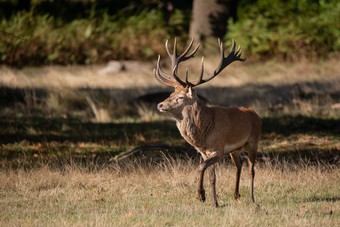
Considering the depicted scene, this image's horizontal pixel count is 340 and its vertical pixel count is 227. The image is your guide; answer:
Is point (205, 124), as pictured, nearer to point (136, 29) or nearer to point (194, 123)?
point (194, 123)

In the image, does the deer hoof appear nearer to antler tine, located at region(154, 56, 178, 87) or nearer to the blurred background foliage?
antler tine, located at region(154, 56, 178, 87)

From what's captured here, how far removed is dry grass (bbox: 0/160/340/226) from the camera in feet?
21.2

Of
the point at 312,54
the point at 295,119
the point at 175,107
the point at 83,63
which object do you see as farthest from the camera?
the point at 83,63

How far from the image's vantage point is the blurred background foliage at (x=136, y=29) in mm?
21453

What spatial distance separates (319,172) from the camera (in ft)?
28.7

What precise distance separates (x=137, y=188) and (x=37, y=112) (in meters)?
7.86

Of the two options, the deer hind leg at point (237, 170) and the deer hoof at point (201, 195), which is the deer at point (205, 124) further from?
the deer hind leg at point (237, 170)

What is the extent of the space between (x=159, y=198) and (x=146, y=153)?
137 inches

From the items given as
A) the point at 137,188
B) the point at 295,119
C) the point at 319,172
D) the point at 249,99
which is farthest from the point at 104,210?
the point at 249,99

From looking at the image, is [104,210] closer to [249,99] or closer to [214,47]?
[249,99]

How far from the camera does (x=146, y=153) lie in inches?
440

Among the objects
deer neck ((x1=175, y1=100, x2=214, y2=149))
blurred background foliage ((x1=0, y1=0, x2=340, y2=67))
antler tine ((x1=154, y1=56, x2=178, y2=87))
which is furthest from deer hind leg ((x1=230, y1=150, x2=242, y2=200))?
blurred background foliage ((x1=0, y1=0, x2=340, y2=67))

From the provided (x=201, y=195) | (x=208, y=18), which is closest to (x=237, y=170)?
(x=201, y=195)

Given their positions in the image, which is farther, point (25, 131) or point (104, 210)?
point (25, 131)
